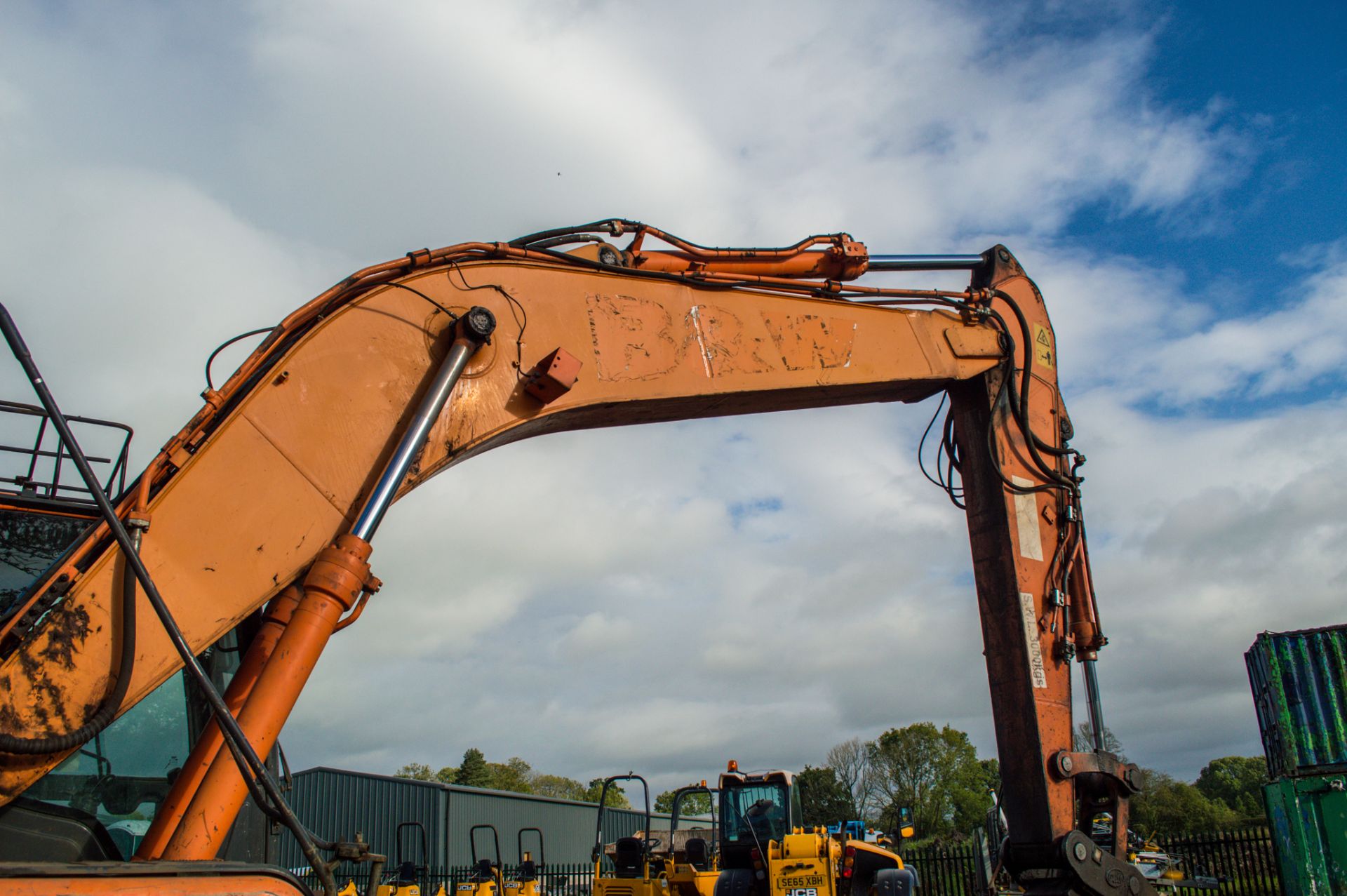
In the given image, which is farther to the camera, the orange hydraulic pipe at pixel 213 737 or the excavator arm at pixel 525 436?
the excavator arm at pixel 525 436

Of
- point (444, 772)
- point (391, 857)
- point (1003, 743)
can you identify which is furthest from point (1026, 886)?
point (444, 772)

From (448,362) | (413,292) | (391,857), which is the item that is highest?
(413,292)

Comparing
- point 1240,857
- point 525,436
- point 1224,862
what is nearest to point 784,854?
point 525,436

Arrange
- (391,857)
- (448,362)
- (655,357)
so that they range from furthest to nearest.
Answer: (391,857) → (655,357) → (448,362)

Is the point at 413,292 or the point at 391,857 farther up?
the point at 413,292

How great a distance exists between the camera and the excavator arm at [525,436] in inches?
123

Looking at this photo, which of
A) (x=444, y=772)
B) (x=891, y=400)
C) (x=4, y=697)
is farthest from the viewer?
(x=444, y=772)

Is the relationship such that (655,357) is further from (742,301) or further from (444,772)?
(444,772)

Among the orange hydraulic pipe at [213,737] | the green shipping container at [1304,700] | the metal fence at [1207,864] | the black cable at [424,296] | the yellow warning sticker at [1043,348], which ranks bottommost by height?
the metal fence at [1207,864]

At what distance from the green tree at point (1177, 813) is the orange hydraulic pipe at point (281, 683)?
3607 centimetres

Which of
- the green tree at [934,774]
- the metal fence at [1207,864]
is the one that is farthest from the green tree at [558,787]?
the metal fence at [1207,864]

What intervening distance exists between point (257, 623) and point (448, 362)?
138 cm

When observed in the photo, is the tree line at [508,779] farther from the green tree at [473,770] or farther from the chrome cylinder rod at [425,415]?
the chrome cylinder rod at [425,415]

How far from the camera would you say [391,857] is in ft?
95.7
